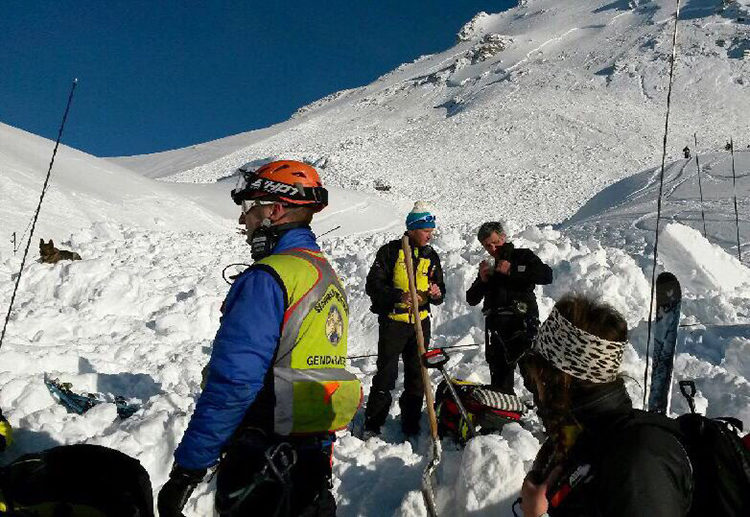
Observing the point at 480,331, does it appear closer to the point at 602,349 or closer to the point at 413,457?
the point at 413,457

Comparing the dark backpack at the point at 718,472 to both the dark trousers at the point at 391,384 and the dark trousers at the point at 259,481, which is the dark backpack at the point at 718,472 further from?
the dark trousers at the point at 391,384

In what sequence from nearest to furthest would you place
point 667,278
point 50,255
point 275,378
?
point 275,378 < point 667,278 < point 50,255

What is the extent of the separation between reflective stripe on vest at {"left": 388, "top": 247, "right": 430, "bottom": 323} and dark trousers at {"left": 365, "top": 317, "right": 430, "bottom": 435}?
0.08 metres

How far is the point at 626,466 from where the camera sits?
161cm

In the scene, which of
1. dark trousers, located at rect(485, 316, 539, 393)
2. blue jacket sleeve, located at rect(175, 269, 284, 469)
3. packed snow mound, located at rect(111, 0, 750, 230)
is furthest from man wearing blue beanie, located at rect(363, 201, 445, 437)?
packed snow mound, located at rect(111, 0, 750, 230)

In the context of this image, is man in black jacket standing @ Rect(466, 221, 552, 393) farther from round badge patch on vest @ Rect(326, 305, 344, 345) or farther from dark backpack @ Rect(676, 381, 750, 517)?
dark backpack @ Rect(676, 381, 750, 517)

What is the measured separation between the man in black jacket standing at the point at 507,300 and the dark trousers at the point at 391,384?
76cm

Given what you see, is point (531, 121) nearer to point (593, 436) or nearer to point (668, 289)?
point (668, 289)

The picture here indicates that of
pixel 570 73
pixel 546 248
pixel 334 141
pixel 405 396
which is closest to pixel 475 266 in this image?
pixel 546 248

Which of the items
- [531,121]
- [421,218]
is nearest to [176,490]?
[421,218]

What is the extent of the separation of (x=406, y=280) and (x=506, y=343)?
3.59 ft

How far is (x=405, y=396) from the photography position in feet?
16.9

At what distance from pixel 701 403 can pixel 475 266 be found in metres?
4.77

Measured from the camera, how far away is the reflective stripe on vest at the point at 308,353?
224 centimetres
